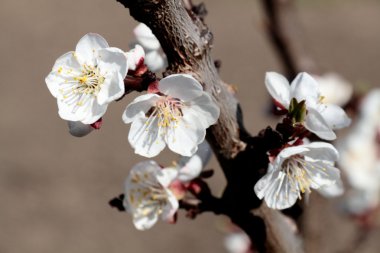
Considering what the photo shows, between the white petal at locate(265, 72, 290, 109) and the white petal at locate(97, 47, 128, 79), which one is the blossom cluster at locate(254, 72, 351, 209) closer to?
the white petal at locate(265, 72, 290, 109)

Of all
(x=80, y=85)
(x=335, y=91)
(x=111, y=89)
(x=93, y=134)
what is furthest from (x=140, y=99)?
(x=93, y=134)

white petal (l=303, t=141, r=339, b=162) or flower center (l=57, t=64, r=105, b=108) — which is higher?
flower center (l=57, t=64, r=105, b=108)

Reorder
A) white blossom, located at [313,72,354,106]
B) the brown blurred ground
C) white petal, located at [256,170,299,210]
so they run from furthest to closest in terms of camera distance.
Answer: the brown blurred ground → white blossom, located at [313,72,354,106] → white petal, located at [256,170,299,210]

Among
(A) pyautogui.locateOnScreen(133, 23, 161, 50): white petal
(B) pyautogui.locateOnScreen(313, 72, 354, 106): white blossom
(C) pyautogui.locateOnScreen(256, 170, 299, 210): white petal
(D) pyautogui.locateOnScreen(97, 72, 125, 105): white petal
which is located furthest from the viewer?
(B) pyautogui.locateOnScreen(313, 72, 354, 106): white blossom

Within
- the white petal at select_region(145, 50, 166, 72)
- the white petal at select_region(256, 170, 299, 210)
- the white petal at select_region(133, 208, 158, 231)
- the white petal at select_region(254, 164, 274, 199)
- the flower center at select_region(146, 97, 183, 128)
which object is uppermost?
the white petal at select_region(145, 50, 166, 72)

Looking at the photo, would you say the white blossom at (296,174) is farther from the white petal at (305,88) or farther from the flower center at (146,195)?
the flower center at (146,195)

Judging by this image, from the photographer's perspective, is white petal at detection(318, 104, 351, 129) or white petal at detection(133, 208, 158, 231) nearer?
white petal at detection(318, 104, 351, 129)

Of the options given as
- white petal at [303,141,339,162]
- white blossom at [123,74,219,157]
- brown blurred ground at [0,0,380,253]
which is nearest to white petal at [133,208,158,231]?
white blossom at [123,74,219,157]
